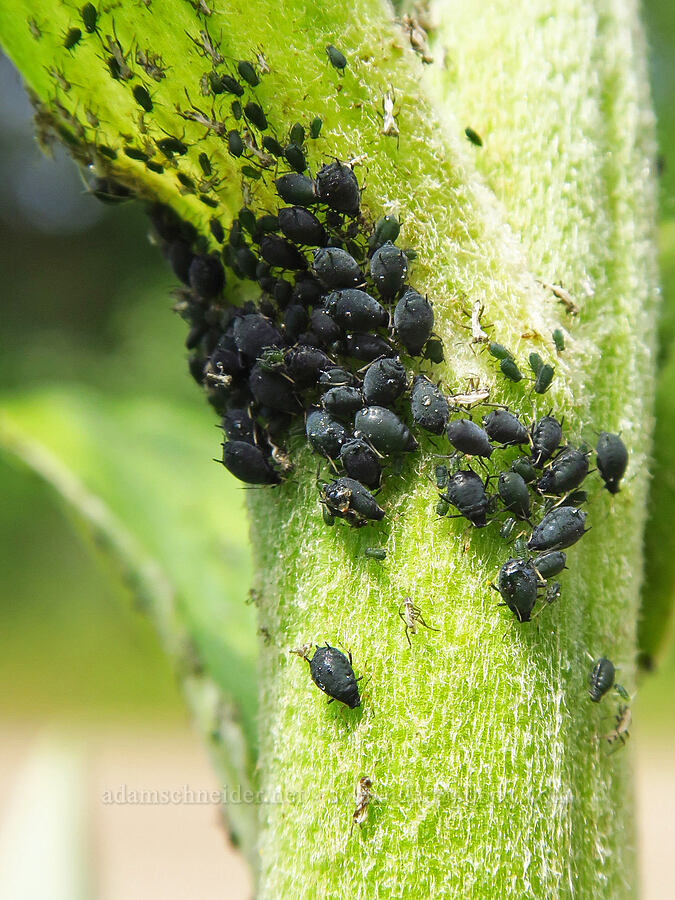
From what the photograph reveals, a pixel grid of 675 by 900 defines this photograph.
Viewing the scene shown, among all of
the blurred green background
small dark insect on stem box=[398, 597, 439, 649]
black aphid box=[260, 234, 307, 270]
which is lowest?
small dark insect on stem box=[398, 597, 439, 649]

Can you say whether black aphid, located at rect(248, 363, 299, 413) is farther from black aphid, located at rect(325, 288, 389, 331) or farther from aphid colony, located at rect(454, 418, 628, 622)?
aphid colony, located at rect(454, 418, 628, 622)

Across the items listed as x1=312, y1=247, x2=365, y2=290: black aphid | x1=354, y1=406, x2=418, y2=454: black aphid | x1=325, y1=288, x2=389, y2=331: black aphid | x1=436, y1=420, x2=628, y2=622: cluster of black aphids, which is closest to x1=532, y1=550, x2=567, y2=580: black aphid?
x1=436, y1=420, x2=628, y2=622: cluster of black aphids

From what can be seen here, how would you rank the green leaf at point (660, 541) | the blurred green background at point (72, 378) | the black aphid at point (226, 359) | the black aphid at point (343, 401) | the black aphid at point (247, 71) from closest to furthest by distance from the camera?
the black aphid at point (247, 71), the black aphid at point (343, 401), the black aphid at point (226, 359), the green leaf at point (660, 541), the blurred green background at point (72, 378)

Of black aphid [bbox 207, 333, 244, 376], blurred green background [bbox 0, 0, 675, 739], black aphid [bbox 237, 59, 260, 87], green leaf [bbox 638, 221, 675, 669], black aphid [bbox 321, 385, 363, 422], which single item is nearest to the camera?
black aphid [bbox 237, 59, 260, 87]

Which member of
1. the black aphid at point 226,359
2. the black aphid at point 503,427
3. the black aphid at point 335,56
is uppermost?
the black aphid at point 335,56

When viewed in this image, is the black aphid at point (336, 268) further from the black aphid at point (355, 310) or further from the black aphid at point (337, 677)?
the black aphid at point (337, 677)

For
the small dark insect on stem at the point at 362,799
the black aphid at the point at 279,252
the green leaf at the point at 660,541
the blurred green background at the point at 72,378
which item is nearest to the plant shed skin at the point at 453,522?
the small dark insect on stem at the point at 362,799

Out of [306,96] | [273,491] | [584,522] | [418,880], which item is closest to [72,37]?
[306,96]
